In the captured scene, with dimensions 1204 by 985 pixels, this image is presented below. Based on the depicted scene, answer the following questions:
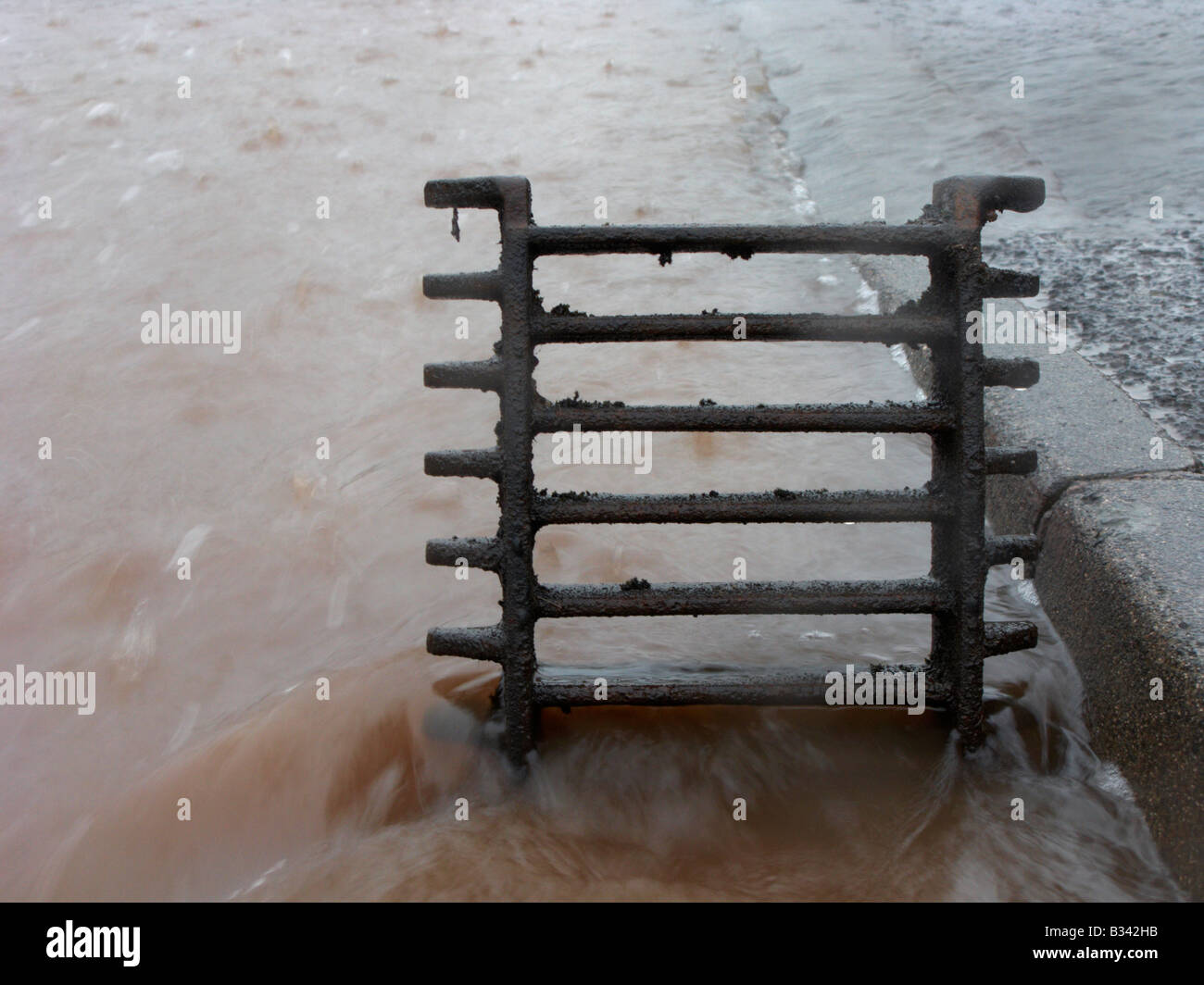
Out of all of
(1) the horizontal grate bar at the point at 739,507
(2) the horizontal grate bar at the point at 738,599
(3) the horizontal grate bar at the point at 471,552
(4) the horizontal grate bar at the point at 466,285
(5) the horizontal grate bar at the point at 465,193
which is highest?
(5) the horizontal grate bar at the point at 465,193

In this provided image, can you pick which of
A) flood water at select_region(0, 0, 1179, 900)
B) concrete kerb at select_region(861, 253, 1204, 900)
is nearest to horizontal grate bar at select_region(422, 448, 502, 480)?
flood water at select_region(0, 0, 1179, 900)

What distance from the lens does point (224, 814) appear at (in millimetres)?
2336

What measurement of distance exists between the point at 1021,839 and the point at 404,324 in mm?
3461

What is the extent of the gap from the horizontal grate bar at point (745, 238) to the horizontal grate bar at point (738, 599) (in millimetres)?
707

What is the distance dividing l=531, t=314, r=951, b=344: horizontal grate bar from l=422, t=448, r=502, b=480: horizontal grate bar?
10.6 inches

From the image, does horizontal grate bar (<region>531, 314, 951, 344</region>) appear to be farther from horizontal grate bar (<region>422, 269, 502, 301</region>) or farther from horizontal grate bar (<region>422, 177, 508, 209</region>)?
horizontal grate bar (<region>422, 177, 508, 209</region>)

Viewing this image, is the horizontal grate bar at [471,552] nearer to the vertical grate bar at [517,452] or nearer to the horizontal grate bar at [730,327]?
the vertical grate bar at [517,452]

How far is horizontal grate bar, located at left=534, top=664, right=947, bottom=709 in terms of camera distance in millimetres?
2297

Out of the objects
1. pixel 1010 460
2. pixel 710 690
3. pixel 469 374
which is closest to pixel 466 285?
pixel 469 374

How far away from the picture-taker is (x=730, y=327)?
224 centimetres

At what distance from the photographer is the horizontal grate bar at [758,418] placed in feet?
7.42

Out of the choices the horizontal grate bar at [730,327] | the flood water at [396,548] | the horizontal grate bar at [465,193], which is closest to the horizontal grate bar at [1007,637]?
the flood water at [396,548]
